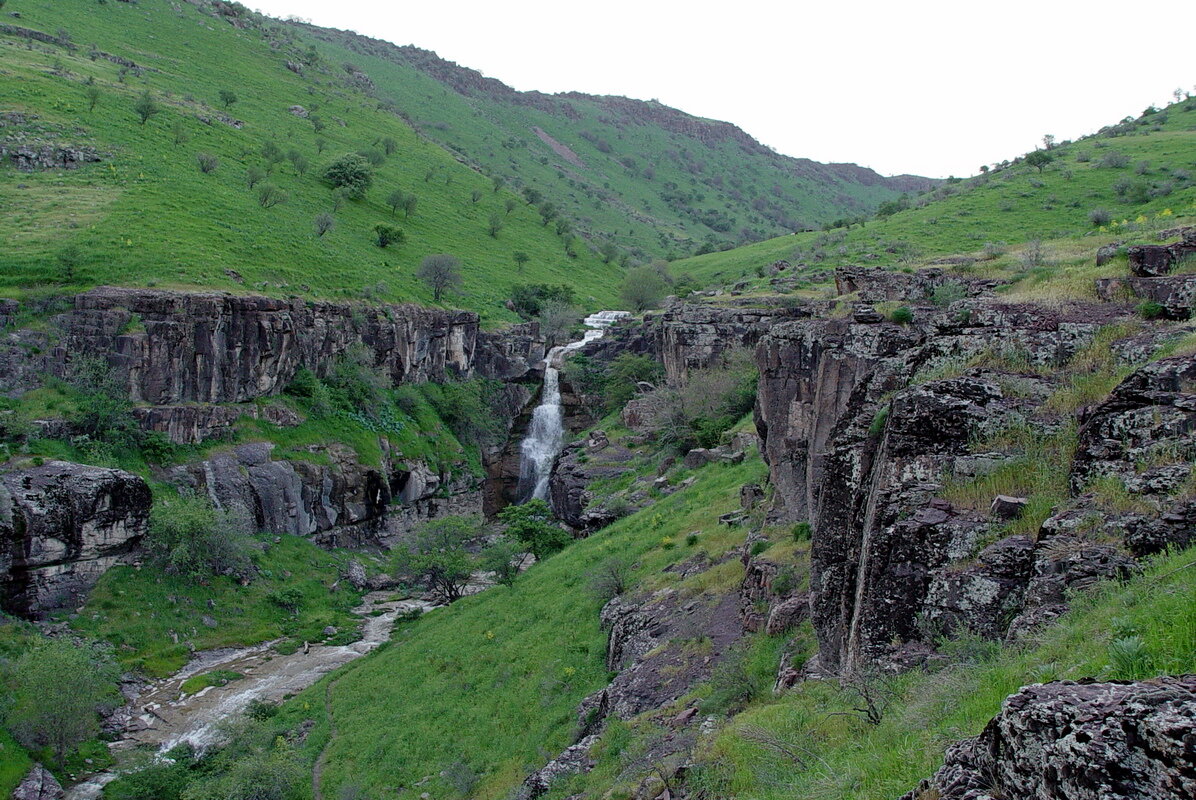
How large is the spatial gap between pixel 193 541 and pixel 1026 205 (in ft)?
223

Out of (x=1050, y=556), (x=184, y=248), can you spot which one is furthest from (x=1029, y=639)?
(x=184, y=248)

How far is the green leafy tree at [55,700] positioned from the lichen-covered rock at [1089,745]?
28.9 meters

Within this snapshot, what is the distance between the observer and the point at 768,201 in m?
188

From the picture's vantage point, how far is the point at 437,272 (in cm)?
6694

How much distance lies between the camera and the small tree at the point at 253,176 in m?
67.2

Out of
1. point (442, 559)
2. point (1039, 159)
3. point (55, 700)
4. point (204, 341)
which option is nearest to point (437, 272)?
point (204, 341)

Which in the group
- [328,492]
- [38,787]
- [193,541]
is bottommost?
[38,787]

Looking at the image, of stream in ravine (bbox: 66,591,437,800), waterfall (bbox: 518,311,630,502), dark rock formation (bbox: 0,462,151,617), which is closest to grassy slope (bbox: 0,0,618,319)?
waterfall (bbox: 518,311,630,502)

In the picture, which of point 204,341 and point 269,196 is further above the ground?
point 269,196

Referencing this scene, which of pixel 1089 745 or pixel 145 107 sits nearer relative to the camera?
pixel 1089 745

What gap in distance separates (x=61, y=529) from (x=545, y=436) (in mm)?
36201

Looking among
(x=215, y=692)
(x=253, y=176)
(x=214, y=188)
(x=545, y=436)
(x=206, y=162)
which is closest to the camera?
(x=215, y=692)

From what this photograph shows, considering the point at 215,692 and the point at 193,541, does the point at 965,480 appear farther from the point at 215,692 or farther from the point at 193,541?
the point at 193,541

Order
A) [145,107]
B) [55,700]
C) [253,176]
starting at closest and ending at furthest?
[55,700] → [145,107] → [253,176]
